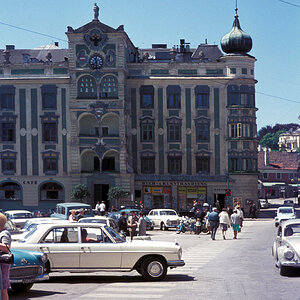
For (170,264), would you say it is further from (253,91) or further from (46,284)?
(253,91)

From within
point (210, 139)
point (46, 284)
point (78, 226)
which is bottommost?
point (46, 284)

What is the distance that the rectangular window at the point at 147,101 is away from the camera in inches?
2675

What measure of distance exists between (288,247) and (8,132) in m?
52.7

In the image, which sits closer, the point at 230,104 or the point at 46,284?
the point at 46,284

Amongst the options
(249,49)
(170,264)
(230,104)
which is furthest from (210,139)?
(170,264)

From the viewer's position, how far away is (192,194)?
6788cm

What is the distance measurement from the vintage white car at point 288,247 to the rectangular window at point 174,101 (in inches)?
1901

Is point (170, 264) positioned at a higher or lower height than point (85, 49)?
lower

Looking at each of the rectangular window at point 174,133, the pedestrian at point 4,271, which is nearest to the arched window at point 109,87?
the rectangular window at point 174,133

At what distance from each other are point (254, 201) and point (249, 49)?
47.2 feet

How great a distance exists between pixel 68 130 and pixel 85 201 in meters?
6.76

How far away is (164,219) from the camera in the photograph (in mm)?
46344

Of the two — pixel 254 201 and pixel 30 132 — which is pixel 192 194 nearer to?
pixel 254 201

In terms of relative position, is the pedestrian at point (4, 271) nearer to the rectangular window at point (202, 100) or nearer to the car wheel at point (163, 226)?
the car wheel at point (163, 226)
